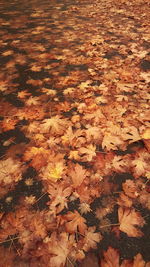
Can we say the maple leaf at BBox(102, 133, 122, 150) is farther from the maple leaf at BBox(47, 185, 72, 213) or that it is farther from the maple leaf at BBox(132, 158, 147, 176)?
the maple leaf at BBox(47, 185, 72, 213)

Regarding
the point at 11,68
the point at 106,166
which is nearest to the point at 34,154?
the point at 106,166

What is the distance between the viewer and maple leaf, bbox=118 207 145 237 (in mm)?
1500

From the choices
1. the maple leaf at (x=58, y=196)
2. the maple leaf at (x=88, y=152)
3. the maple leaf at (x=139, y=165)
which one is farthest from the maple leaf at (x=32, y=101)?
the maple leaf at (x=139, y=165)

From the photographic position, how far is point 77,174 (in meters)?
1.86

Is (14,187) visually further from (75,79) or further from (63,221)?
(75,79)

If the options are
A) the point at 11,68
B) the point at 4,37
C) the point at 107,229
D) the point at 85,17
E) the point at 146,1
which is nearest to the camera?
the point at 107,229

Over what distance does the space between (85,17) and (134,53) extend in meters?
2.55

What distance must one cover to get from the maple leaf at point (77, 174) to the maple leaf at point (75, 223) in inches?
9.7

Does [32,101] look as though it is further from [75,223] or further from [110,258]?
[110,258]

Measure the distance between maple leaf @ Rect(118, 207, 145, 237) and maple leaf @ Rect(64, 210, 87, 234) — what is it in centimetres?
27

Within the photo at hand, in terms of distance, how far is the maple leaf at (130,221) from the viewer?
1.50m

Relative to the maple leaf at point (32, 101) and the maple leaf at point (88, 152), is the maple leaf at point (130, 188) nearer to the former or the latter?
the maple leaf at point (88, 152)

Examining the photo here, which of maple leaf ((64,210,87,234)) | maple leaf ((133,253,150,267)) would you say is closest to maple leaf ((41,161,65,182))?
maple leaf ((64,210,87,234))

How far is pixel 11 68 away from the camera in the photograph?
135 inches
